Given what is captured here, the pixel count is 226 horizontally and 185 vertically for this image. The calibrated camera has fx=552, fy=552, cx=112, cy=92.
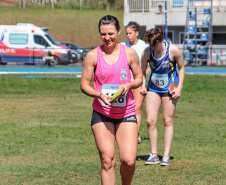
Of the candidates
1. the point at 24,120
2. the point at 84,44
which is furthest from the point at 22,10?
the point at 24,120

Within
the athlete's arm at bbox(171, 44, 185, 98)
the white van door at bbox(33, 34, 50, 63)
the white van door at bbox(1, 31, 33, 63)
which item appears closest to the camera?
the athlete's arm at bbox(171, 44, 185, 98)

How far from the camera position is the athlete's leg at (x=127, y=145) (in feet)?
18.3

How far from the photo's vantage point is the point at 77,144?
31.5 feet

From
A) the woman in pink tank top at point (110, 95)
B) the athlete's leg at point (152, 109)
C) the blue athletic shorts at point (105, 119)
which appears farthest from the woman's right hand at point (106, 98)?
the athlete's leg at point (152, 109)

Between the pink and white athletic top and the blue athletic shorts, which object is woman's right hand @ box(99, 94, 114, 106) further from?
the blue athletic shorts

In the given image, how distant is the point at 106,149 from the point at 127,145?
8.8 inches

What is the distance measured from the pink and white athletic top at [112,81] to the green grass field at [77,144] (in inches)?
61.9

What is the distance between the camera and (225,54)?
38.5 metres

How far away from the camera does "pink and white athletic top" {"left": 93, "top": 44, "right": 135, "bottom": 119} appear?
553cm

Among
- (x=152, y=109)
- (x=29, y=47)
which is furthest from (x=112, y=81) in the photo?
(x=29, y=47)

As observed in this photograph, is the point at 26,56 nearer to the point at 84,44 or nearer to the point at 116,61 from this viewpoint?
the point at 84,44

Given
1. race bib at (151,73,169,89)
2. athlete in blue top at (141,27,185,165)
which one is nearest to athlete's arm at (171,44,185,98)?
athlete in blue top at (141,27,185,165)

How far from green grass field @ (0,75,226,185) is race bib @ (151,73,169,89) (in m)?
1.17

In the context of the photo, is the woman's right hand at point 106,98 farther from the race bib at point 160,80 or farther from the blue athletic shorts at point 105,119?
the race bib at point 160,80
